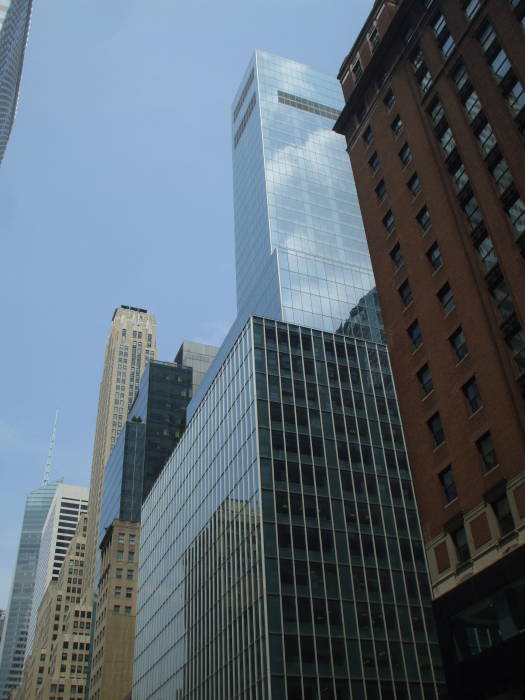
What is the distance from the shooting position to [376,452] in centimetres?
8269

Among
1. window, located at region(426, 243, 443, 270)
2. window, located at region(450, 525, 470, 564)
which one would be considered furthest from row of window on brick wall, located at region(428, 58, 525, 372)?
window, located at region(450, 525, 470, 564)

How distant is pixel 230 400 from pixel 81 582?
128304mm

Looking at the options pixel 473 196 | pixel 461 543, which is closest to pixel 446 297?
pixel 473 196

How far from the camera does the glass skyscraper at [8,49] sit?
51.3 m

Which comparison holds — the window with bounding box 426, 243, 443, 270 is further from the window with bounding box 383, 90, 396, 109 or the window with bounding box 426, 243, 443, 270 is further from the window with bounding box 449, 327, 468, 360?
the window with bounding box 383, 90, 396, 109

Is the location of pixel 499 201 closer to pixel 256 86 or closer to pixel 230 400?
pixel 230 400

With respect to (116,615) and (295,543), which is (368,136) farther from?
(116,615)

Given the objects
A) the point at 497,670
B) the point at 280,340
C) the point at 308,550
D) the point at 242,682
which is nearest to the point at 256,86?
the point at 280,340

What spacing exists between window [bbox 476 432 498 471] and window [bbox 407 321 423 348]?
9.23 m

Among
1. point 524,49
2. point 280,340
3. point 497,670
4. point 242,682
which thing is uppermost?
point 280,340

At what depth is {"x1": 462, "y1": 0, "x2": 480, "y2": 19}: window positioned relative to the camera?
1934 inches

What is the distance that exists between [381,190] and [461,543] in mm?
27309

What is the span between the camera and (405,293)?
5081 cm

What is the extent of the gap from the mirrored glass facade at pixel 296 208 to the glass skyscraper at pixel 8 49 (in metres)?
53.5
